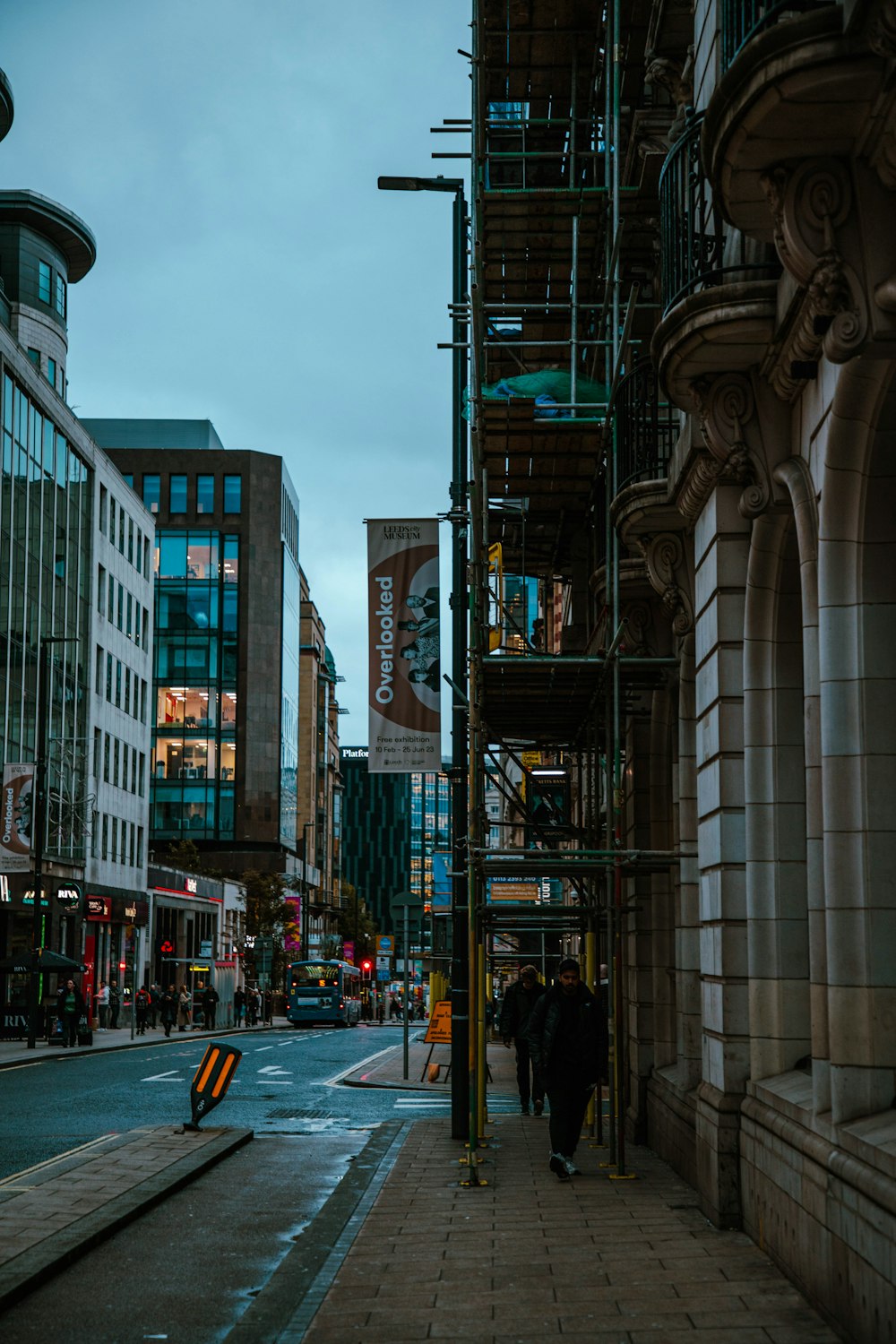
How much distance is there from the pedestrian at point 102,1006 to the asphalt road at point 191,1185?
21.6 m

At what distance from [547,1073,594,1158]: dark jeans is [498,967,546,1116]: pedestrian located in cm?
422

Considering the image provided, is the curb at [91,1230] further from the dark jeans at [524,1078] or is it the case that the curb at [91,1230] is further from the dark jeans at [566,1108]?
the dark jeans at [524,1078]

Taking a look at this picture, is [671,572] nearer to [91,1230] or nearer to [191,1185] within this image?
[191,1185]

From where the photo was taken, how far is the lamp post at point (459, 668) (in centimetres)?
1555

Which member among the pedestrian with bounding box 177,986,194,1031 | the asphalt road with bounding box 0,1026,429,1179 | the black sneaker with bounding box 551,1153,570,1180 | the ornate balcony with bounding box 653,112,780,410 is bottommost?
the pedestrian with bounding box 177,986,194,1031

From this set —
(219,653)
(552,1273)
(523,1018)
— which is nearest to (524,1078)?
(523,1018)

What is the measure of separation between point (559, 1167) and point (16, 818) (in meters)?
33.1

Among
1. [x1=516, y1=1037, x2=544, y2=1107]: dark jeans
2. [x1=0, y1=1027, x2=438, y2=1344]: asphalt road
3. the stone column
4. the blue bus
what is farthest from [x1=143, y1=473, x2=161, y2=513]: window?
the stone column

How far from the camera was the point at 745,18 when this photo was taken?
316 inches

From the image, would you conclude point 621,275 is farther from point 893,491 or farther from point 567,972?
point 893,491

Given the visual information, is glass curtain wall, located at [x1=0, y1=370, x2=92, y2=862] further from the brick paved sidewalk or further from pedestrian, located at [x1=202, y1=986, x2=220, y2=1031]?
the brick paved sidewalk

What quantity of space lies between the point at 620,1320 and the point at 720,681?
4.41 metres

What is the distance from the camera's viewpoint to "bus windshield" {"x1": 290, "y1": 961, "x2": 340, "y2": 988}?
63750 mm

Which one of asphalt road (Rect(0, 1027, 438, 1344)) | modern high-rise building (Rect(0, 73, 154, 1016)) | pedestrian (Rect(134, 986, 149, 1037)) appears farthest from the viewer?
pedestrian (Rect(134, 986, 149, 1037))
